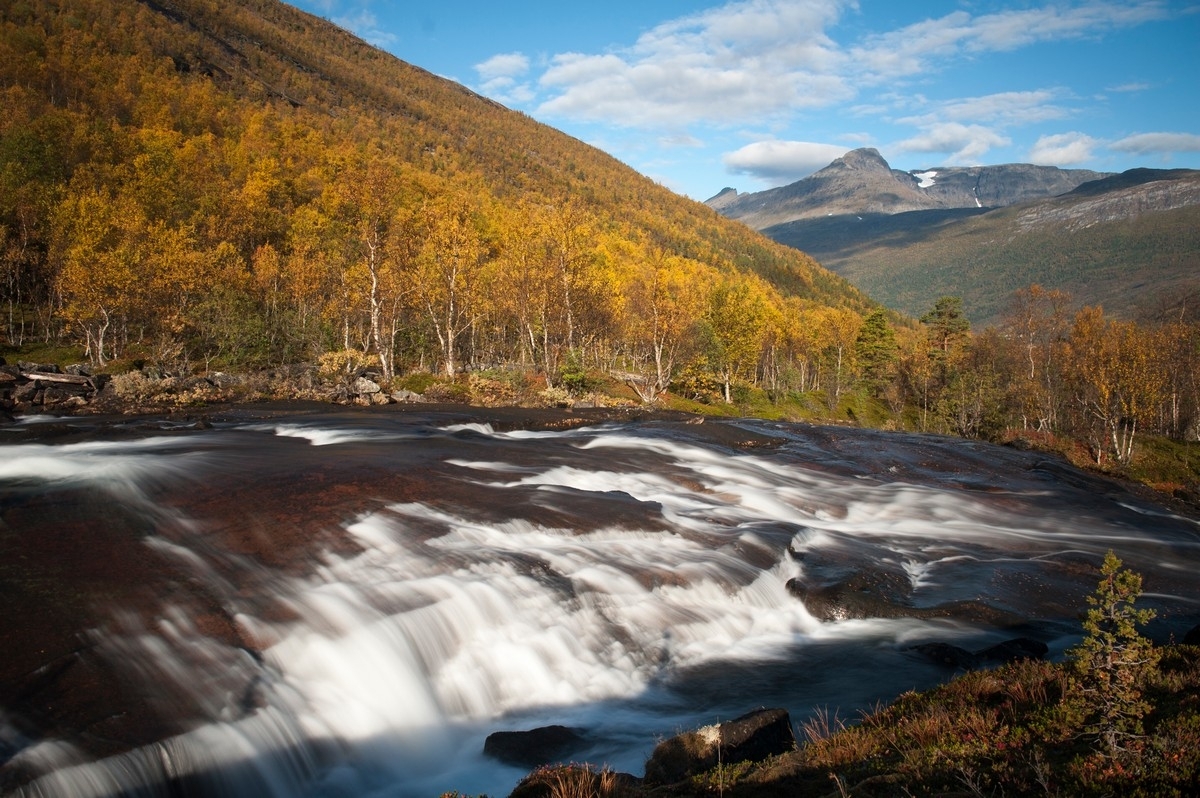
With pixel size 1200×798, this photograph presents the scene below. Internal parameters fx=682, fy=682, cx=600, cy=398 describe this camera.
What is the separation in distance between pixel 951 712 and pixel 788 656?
392 centimetres

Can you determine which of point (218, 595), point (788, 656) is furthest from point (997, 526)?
point (218, 595)

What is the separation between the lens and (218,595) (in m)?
9.17

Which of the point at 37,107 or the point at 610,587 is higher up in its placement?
the point at 37,107

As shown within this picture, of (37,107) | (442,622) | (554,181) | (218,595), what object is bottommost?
(442,622)

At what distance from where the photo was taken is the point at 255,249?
2803 inches

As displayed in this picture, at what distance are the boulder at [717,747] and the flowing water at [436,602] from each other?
4.46ft

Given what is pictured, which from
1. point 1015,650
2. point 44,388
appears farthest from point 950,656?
point 44,388

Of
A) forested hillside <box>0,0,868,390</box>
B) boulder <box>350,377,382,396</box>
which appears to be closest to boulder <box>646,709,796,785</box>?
boulder <box>350,377,382,396</box>

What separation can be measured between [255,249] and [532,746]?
7533cm

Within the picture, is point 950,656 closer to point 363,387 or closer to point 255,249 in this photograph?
point 363,387

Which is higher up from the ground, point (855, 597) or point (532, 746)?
point (532, 746)

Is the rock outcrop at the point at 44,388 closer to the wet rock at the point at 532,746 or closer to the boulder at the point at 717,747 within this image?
the wet rock at the point at 532,746

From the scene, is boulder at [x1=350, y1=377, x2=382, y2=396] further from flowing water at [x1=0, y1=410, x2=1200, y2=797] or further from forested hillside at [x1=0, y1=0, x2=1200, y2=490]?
flowing water at [x1=0, y1=410, x2=1200, y2=797]

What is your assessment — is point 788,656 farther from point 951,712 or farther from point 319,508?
point 319,508
